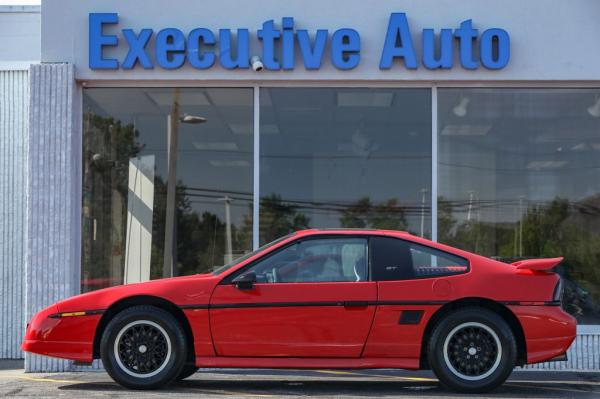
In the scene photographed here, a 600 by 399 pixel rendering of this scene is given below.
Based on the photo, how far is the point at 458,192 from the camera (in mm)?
10680

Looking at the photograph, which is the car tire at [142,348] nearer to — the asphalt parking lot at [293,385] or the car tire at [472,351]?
the asphalt parking lot at [293,385]

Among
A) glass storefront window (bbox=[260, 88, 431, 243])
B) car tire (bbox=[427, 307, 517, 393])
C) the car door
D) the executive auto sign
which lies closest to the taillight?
car tire (bbox=[427, 307, 517, 393])

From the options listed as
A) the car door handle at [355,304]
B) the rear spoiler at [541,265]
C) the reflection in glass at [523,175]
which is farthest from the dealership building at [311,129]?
the car door handle at [355,304]

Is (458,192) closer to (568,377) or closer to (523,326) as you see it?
(568,377)

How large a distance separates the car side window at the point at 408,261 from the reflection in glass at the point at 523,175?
2716 millimetres

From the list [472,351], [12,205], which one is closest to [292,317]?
[472,351]

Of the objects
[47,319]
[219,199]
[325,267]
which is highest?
[219,199]

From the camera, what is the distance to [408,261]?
25.8 feet

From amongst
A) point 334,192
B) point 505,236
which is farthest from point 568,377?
point 334,192

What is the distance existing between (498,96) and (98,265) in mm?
5240

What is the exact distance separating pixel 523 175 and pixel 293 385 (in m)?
4.22

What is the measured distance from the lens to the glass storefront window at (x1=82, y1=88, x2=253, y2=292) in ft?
35.0

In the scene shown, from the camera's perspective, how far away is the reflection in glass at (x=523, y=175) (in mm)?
10633

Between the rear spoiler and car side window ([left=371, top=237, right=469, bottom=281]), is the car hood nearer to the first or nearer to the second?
car side window ([left=371, top=237, right=469, bottom=281])
